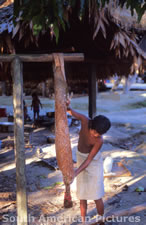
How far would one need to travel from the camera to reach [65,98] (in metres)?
2.08

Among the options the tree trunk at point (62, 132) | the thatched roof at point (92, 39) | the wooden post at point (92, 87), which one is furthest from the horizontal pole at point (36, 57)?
the wooden post at point (92, 87)

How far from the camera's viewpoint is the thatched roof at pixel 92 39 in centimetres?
339

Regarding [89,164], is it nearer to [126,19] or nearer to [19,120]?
[19,120]

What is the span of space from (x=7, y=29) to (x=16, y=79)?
1581mm

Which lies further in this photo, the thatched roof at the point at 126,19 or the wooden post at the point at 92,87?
the wooden post at the point at 92,87

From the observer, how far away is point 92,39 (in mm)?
4609

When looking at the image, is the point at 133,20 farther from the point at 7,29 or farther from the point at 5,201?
the point at 5,201

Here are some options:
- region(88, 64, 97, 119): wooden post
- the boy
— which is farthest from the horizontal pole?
region(88, 64, 97, 119): wooden post

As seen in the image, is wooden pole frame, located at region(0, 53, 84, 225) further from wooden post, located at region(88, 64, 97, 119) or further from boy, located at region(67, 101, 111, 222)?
wooden post, located at region(88, 64, 97, 119)

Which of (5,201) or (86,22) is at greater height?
(86,22)

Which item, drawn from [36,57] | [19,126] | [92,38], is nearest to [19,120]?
[19,126]

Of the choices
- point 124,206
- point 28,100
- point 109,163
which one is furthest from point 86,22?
point 28,100

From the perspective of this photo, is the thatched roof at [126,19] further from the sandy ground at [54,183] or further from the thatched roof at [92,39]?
the sandy ground at [54,183]

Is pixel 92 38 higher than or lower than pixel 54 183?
higher
